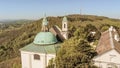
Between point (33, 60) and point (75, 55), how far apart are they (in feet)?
51.4

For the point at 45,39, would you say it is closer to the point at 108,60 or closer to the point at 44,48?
the point at 44,48

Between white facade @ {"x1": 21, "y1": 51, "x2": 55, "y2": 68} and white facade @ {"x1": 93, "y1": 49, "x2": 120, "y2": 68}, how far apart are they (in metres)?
11.5

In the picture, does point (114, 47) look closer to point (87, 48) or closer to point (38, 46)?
point (87, 48)

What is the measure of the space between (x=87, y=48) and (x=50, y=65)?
337 inches

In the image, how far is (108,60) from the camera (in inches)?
1629

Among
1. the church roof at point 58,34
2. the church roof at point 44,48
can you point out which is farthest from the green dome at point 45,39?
the church roof at point 58,34

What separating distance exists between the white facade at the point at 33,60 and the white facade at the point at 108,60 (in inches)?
451

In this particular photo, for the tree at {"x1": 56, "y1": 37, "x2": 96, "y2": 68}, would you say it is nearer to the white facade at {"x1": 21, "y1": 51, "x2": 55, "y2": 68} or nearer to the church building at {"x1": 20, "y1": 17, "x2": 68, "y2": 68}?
the church building at {"x1": 20, "y1": 17, "x2": 68, "y2": 68}

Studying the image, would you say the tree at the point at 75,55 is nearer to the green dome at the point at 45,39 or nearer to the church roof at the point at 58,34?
the green dome at the point at 45,39

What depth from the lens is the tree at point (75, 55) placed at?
126 ft

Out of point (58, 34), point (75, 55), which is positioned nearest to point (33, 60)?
point (58, 34)

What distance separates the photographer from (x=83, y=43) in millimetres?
42062

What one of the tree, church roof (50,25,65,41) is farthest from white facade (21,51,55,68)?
church roof (50,25,65,41)

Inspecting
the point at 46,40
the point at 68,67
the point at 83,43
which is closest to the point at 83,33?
the point at 46,40
